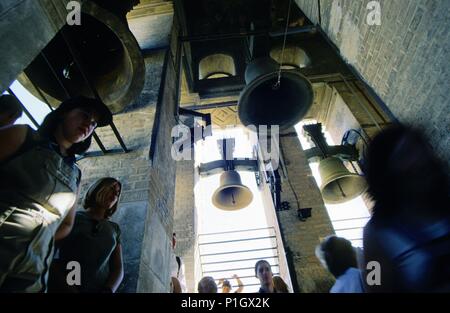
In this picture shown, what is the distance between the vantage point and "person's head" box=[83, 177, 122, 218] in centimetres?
182

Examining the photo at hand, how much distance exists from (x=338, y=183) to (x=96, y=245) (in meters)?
4.04

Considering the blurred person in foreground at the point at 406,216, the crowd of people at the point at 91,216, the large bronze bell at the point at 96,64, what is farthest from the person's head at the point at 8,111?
the blurred person in foreground at the point at 406,216

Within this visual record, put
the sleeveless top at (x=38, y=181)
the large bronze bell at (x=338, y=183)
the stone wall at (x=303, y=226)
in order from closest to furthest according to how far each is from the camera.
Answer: the sleeveless top at (x=38, y=181) → the stone wall at (x=303, y=226) → the large bronze bell at (x=338, y=183)

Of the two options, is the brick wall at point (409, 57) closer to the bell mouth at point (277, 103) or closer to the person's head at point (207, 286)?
the bell mouth at point (277, 103)

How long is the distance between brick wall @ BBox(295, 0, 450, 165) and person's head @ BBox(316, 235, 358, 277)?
122cm

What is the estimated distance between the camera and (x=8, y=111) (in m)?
1.22

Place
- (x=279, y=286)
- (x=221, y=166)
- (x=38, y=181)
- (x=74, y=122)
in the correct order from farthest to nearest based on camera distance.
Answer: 1. (x=221, y=166)
2. (x=279, y=286)
3. (x=74, y=122)
4. (x=38, y=181)

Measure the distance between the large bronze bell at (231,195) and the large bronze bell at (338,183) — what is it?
1.28 meters

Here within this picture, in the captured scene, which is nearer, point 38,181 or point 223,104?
point 38,181

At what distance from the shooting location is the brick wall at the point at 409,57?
209cm

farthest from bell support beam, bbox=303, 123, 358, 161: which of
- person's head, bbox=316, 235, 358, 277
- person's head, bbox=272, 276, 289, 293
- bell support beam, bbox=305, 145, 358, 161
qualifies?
person's head, bbox=316, 235, 358, 277

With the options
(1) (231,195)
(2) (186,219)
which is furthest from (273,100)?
(2) (186,219)

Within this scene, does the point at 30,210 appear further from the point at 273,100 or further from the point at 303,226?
the point at 303,226
